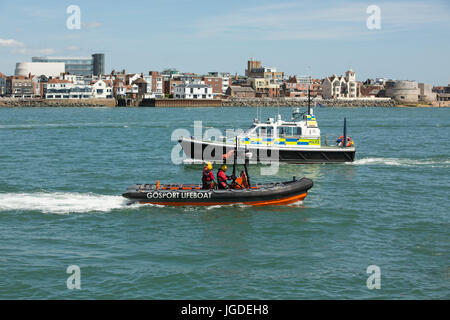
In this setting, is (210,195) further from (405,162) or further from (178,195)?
(405,162)

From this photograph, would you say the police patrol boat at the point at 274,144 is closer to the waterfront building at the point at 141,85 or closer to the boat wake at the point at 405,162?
the boat wake at the point at 405,162

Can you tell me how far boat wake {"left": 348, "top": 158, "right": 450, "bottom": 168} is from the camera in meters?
40.2

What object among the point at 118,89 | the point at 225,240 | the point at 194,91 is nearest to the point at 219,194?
the point at 225,240

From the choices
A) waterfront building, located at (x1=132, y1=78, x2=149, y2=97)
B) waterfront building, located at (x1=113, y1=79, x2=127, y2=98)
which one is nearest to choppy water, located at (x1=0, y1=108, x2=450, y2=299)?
waterfront building, located at (x1=113, y1=79, x2=127, y2=98)

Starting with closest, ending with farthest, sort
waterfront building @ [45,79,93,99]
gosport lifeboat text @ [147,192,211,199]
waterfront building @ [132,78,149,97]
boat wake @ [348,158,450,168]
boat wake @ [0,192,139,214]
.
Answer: gosport lifeboat text @ [147,192,211,199], boat wake @ [0,192,139,214], boat wake @ [348,158,450,168], waterfront building @ [45,79,93,99], waterfront building @ [132,78,149,97]

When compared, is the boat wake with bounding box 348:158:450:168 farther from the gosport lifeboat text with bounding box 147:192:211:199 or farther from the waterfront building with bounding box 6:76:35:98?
the waterfront building with bounding box 6:76:35:98

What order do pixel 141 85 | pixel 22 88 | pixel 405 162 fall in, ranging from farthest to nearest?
pixel 141 85 < pixel 22 88 < pixel 405 162

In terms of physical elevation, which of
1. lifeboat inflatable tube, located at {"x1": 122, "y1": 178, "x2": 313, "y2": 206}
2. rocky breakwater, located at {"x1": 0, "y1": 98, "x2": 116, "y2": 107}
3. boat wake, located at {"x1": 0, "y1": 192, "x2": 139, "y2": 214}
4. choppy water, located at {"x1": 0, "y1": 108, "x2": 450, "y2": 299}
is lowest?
choppy water, located at {"x1": 0, "y1": 108, "x2": 450, "y2": 299}

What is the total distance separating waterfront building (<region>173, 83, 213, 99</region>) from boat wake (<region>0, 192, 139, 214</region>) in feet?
503

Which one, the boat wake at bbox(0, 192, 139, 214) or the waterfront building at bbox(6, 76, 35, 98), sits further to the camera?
the waterfront building at bbox(6, 76, 35, 98)

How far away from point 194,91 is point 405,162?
141542 millimetres

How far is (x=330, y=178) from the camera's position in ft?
111

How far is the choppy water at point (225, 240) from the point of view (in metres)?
16.2

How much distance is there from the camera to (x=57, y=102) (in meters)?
170
